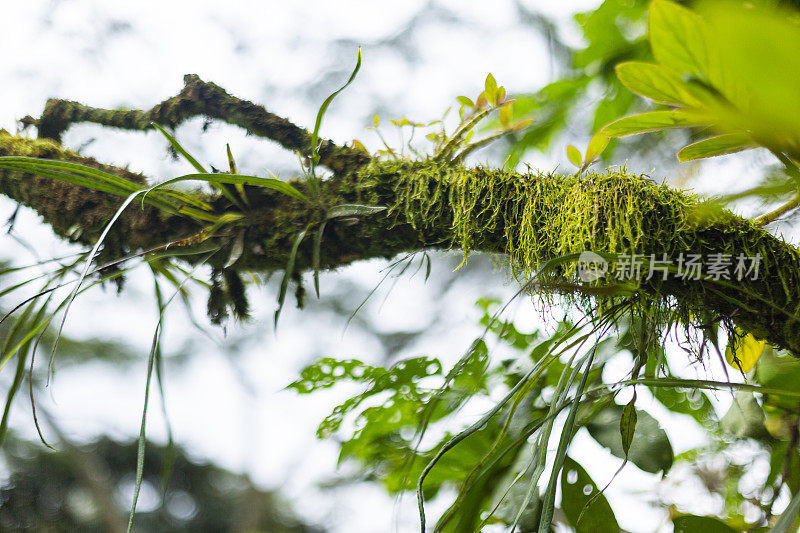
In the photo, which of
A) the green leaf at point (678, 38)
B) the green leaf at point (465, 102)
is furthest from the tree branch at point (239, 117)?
the green leaf at point (678, 38)

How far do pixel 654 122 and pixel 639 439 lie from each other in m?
0.33

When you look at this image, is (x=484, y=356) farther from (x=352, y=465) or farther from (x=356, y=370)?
(x=352, y=465)

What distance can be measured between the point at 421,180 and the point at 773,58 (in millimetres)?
429

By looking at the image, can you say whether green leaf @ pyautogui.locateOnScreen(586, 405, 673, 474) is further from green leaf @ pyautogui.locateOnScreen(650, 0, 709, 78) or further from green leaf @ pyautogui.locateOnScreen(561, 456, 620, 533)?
green leaf @ pyautogui.locateOnScreen(650, 0, 709, 78)

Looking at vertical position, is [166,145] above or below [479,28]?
below

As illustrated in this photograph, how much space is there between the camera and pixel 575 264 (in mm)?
484

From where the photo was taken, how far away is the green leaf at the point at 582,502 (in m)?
0.52

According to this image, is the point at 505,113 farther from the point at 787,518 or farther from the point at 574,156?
the point at 787,518

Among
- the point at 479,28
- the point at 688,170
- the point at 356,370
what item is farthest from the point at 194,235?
the point at 479,28

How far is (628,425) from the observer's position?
1.71 feet

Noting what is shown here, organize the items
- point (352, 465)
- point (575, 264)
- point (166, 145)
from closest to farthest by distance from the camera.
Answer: point (575, 264) < point (166, 145) < point (352, 465)

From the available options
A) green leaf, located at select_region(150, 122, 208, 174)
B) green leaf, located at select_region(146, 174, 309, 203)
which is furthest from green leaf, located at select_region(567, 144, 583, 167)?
green leaf, located at select_region(150, 122, 208, 174)

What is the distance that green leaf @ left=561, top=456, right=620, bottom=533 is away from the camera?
0.52 metres

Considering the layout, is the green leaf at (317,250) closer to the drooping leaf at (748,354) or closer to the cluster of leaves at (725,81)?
the cluster of leaves at (725,81)
